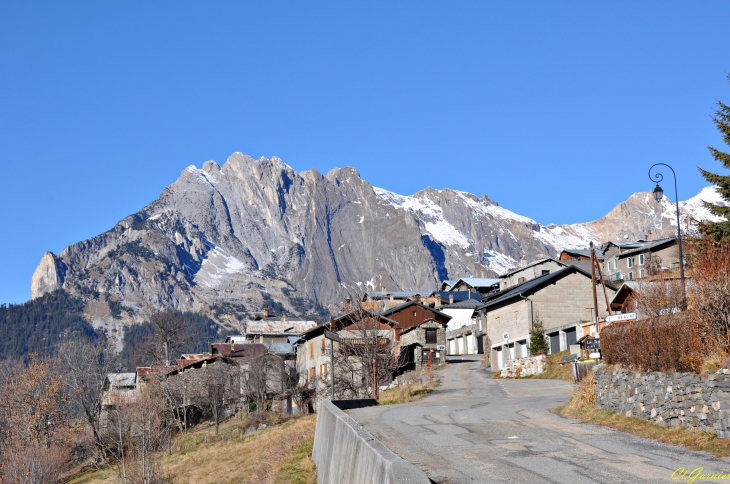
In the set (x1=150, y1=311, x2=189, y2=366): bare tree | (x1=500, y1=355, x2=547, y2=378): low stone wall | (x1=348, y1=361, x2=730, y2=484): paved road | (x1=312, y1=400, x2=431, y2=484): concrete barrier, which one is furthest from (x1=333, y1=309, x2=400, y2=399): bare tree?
(x1=150, y1=311, x2=189, y2=366): bare tree

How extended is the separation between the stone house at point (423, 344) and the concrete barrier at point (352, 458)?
151 ft

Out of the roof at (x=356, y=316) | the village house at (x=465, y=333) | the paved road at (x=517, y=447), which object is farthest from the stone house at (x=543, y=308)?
the paved road at (x=517, y=447)

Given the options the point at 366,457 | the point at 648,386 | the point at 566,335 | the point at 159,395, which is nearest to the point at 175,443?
the point at 159,395

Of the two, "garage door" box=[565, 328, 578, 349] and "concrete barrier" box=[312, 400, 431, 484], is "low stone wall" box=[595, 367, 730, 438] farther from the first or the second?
"garage door" box=[565, 328, 578, 349]

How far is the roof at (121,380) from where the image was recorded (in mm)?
97688

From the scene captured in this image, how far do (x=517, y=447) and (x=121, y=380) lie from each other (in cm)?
8979

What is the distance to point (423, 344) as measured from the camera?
8219 centimetres

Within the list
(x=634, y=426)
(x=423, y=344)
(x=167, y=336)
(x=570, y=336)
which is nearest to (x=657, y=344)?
(x=634, y=426)

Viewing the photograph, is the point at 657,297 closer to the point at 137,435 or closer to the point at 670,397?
the point at 670,397

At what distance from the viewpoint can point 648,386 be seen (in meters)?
20.1

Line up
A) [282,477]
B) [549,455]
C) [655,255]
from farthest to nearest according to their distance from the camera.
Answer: [655,255] → [282,477] → [549,455]

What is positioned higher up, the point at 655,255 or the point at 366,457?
the point at 655,255

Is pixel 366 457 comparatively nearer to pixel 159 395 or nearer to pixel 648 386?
pixel 648 386

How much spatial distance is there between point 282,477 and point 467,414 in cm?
669
